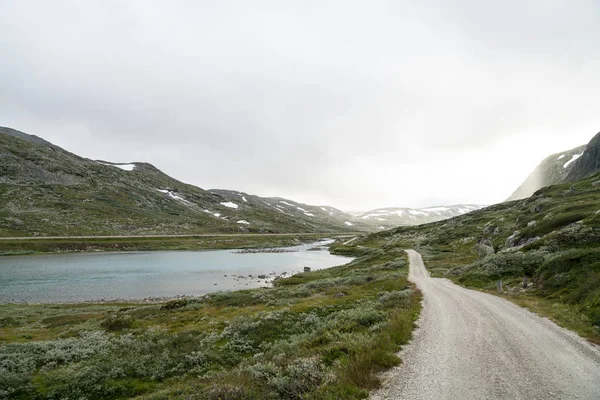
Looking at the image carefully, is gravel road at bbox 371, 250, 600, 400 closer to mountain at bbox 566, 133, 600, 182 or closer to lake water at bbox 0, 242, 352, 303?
lake water at bbox 0, 242, 352, 303

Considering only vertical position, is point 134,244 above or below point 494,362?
above

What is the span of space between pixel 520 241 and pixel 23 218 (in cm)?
18470

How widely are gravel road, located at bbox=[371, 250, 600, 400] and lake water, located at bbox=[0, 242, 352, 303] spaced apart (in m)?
49.6

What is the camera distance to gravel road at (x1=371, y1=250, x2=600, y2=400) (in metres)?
10.2

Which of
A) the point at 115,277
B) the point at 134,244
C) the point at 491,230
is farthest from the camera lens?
the point at 134,244

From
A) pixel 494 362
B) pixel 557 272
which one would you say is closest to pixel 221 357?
pixel 494 362

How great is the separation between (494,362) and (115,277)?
76871 mm

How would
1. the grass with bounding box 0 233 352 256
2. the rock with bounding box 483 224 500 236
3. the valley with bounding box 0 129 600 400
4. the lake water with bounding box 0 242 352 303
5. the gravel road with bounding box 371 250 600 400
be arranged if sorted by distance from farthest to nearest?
the grass with bounding box 0 233 352 256
the rock with bounding box 483 224 500 236
the lake water with bounding box 0 242 352 303
the valley with bounding box 0 129 600 400
the gravel road with bounding box 371 250 600 400

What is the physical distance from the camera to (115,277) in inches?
2739

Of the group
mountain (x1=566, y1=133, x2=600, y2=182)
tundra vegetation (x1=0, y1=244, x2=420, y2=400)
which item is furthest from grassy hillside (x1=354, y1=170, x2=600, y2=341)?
mountain (x1=566, y1=133, x2=600, y2=182)

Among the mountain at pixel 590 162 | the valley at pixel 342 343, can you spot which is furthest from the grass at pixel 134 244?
the mountain at pixel 590 162

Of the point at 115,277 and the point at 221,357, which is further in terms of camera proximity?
the point at 115,277

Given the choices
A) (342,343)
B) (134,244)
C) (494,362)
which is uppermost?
(134,244)

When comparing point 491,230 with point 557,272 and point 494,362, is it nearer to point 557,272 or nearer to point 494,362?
point 557,272
